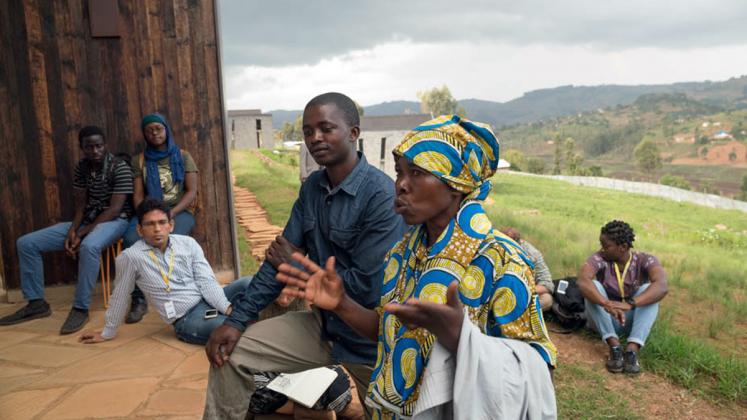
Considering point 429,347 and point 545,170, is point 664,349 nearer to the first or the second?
point 429,347

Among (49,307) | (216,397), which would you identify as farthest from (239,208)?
(216,397)

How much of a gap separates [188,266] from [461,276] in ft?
9.66

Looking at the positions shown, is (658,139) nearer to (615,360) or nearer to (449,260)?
(615,360)

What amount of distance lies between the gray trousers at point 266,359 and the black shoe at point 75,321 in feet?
9.09

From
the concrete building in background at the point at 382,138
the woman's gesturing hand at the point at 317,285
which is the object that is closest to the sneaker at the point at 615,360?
the woman's gesturing hand at the point at 317,285

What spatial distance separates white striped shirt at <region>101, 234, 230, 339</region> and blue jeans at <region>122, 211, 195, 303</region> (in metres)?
0.69

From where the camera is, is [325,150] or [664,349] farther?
[664,349]

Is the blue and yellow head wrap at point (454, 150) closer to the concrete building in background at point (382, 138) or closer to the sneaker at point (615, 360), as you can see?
the sneaker at point (615, 360)

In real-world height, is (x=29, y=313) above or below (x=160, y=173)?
below

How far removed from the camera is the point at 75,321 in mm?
4445

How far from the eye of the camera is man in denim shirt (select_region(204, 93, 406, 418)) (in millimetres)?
2215

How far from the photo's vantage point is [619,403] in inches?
146

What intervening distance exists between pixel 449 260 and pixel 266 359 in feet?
3.43

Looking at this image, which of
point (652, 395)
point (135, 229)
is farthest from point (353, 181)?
point (135, 229)
